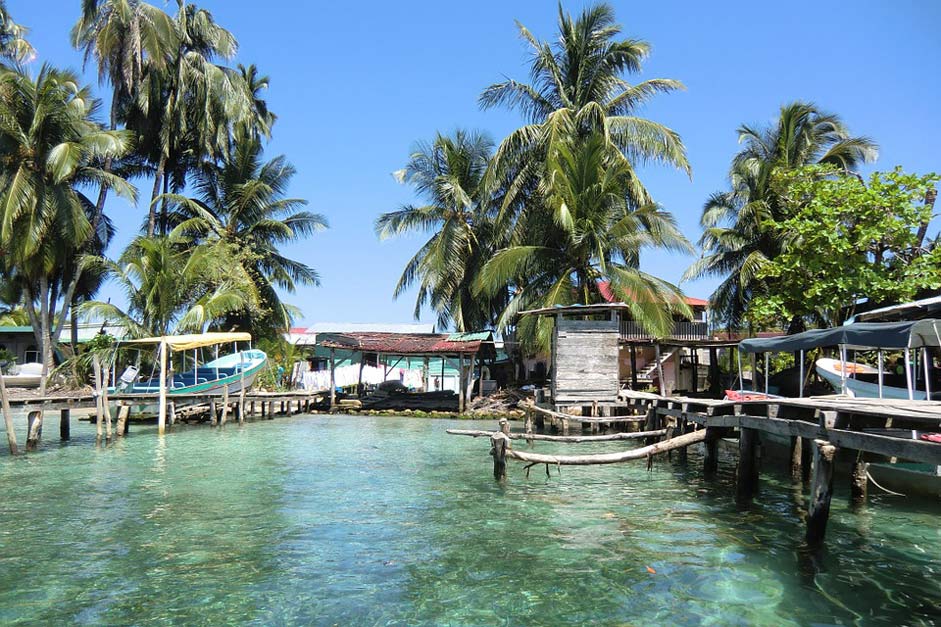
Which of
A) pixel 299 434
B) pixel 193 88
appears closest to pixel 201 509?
pixel 299 434

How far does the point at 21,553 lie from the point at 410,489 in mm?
5778

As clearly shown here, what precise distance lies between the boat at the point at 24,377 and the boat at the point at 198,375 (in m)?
9.94

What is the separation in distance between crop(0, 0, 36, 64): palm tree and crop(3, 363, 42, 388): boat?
1403 centimetres

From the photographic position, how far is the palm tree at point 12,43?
31781 mm

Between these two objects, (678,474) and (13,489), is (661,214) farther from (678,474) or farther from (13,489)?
(13,489)

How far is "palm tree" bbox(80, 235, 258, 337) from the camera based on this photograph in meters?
25.5

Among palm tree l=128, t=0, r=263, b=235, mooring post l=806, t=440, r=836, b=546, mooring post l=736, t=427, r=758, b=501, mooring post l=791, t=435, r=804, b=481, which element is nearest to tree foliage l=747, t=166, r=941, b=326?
mooring post l=791, t=435, r=804, b=481

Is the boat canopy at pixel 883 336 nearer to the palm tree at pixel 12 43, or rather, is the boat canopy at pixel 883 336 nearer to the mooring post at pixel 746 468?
the mooring post at pixel 746 468

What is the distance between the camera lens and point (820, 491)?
7887 millimetres

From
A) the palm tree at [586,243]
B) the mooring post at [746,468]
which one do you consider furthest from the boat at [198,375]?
the mooring post at [746,468]

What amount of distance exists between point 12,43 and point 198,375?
65.3 ft

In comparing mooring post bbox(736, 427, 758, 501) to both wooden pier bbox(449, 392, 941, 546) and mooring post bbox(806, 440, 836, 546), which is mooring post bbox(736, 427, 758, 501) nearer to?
wooden pier bbox(449, 392, 941, 546)

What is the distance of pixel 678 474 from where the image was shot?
44.8ft

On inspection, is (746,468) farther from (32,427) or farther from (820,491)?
(32,427)
